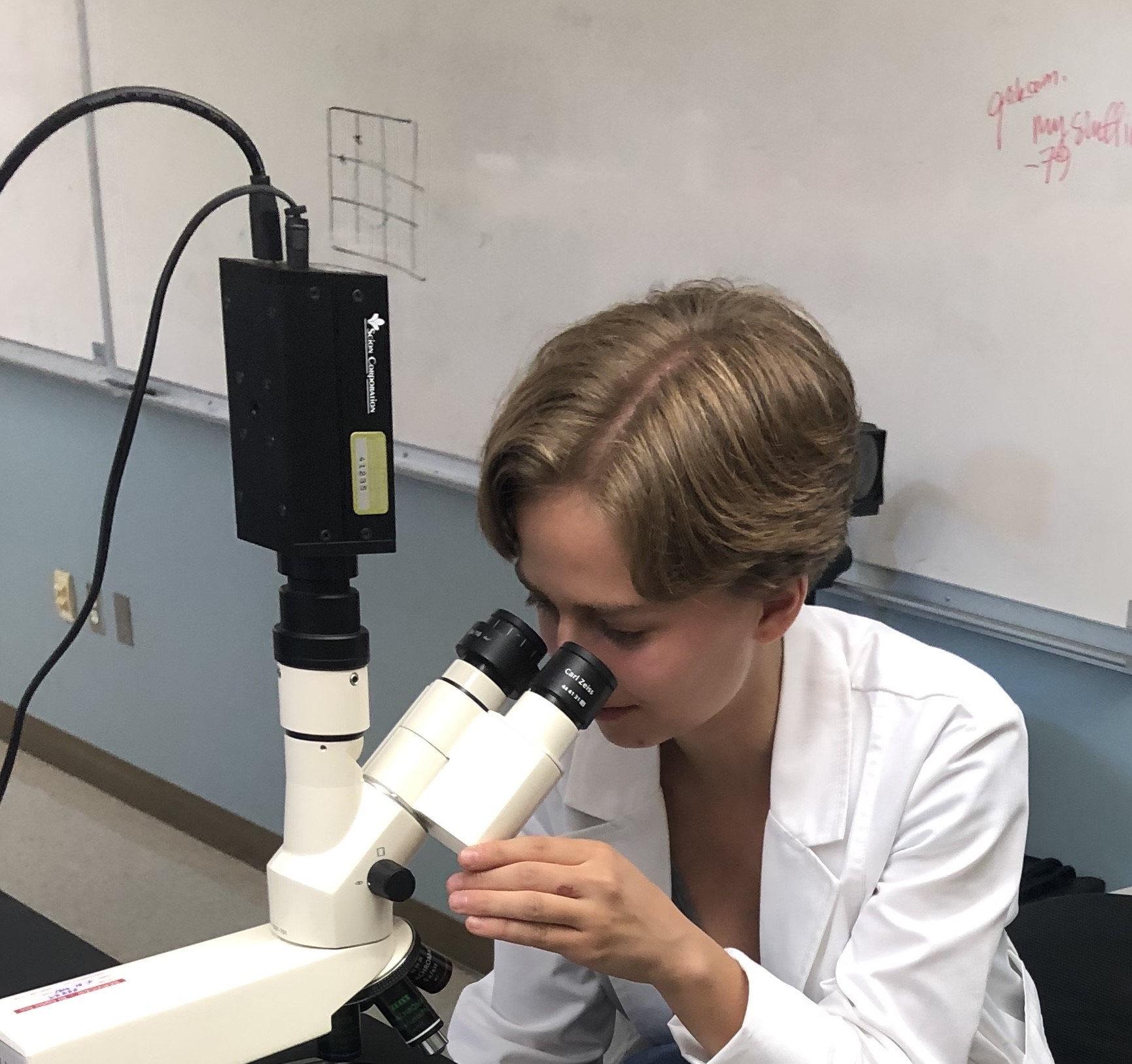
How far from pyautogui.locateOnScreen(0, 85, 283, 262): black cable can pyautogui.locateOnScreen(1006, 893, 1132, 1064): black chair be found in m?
1.01

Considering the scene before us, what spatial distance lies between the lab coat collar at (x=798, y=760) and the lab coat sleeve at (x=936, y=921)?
2.8 inches

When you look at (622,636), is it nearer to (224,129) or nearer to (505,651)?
(505,651)

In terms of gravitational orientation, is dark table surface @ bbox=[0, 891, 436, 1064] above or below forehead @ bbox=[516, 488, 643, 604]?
below

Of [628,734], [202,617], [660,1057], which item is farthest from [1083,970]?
[202,617]

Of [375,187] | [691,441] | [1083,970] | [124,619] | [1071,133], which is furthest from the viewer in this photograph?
[124,619]

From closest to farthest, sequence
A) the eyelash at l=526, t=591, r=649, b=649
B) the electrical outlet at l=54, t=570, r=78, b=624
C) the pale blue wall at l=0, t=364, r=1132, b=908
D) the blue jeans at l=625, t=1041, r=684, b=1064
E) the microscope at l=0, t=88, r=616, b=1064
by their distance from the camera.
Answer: the microscope at l=0, t=88, r=616, b=1064 < the eyelash at l=526, t=591, r=649, b=649 < the blue jeans at l=625, t=1041, r=684, b=1064 < the pale blue wall at l=0, t=364, r=1132, b=908 < the electrical outlet at l=54, t=570, r=78, b=624

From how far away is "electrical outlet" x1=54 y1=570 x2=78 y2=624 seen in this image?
9.30 feet

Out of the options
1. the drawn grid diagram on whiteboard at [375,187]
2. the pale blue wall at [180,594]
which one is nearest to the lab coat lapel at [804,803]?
the pale blue wall at [180,594]

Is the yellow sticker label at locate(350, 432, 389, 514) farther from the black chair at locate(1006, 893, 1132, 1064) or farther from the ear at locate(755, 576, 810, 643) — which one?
the black chair at locate(1006, 893, 1132, 1064)

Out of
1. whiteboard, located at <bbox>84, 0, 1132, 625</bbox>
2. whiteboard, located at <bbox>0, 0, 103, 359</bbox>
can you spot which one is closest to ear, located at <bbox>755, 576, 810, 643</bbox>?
whiteboard, located at <bbox>84, 0, 1132, 625</bbox>

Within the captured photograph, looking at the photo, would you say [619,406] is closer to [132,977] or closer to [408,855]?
[408,855]

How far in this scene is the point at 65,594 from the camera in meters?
2.85

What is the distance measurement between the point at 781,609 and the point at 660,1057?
1.36ft

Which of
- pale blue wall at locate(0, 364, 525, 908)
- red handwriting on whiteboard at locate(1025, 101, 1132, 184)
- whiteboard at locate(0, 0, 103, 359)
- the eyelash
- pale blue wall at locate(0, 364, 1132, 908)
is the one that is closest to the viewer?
the eyelash
